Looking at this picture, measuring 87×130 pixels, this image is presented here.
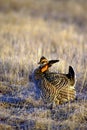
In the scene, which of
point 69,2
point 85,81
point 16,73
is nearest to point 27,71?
point 16,73

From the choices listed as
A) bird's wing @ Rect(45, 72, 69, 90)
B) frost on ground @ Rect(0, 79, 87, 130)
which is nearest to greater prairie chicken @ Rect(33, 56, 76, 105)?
bird's wing @ Rect(45, 72, 69, 90)

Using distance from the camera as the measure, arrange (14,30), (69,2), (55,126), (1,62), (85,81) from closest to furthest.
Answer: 1. (55,126)
2. (85,81)
3. (1,62)
4. (14,30)
5. (69,2)

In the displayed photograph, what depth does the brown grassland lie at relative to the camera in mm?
7977

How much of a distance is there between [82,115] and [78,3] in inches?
842

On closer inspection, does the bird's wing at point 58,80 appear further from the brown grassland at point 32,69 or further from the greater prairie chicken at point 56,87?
the brown grassland at point 32,69

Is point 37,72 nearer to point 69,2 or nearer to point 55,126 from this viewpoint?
point 55,126

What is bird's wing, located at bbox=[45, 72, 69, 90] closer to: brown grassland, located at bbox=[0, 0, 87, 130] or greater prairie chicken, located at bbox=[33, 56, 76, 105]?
greater prairie chicken, located at bbox=[33, 56, 76, 105]

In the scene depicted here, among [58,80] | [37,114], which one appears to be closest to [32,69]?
[58,80]

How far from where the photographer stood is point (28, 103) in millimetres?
9055

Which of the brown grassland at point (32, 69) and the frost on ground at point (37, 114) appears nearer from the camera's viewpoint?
the frost on ground at point (37, 114)

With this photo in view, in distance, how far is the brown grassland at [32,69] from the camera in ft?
26.2

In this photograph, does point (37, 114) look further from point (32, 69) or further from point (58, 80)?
point (32, 69)

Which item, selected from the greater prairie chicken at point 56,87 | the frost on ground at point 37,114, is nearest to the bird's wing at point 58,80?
the greater prairie chicken at point 56,87

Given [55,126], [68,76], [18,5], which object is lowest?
[55,126]
